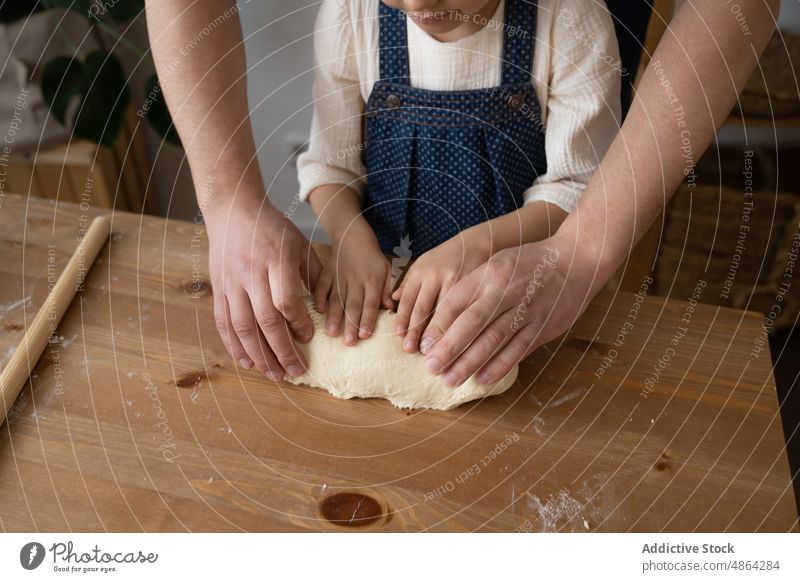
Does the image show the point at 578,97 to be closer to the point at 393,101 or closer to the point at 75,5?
the point at 393,101

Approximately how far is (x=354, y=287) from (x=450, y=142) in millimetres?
213

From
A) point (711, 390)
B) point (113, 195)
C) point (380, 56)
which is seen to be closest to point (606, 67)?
point (380, 56)

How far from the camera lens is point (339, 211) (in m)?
0.82

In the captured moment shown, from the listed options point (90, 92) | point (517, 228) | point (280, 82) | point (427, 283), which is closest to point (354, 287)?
point (427, 283)

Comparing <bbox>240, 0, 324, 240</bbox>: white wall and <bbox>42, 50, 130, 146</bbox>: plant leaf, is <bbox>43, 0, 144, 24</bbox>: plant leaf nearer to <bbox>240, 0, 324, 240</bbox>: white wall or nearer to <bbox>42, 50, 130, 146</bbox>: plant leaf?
<bbox>42, 50, 130, 146</bbox>: plant leaf

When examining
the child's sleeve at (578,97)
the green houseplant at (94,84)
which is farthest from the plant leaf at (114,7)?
the child's sleeve at (578,97)

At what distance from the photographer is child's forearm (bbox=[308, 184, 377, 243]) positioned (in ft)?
2.59

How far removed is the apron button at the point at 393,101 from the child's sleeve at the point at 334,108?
6cm

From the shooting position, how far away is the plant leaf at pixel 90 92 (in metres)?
1.16

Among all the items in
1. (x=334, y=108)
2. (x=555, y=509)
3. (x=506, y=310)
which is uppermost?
(x=334, y=108)

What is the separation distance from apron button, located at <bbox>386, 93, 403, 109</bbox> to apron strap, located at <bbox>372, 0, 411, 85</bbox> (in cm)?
2

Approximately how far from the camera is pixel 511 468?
0.61 m

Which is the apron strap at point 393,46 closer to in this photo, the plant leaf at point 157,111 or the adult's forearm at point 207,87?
the adult's forearm at point 207,87
